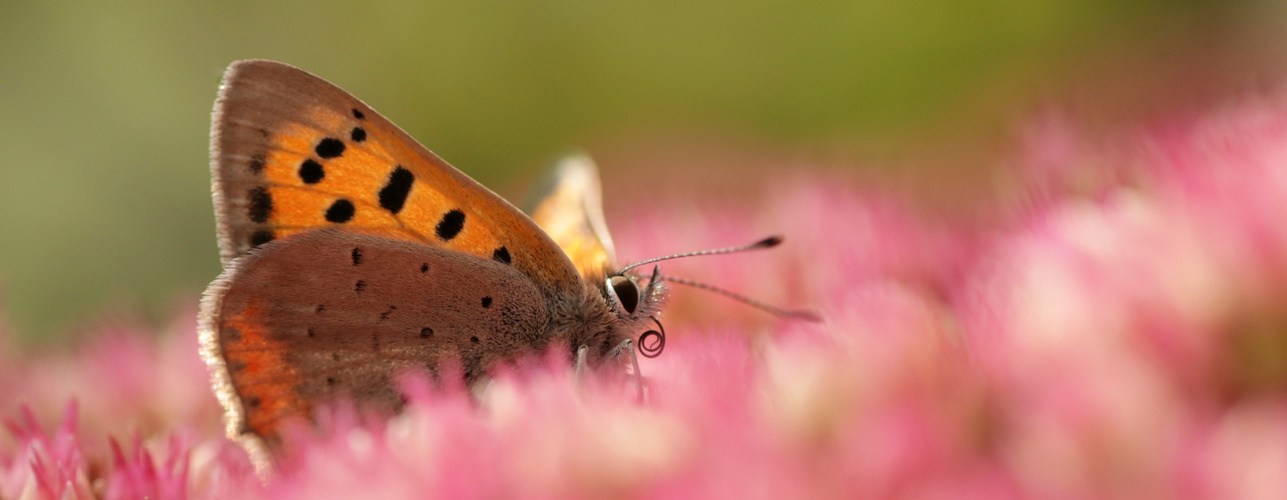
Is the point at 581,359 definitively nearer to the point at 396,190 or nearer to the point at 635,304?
the point at 635,304

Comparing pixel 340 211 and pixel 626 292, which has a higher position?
pixel 340 211

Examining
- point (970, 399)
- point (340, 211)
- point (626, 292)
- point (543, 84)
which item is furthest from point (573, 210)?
point (543, 84)

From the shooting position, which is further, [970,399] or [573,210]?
[573,210]

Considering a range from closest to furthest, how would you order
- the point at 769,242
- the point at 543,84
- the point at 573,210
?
1. the point at 769,242
2. the point at 573,210
3. the point at 543,84

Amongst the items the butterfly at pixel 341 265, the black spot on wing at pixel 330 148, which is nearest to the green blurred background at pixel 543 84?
the butterfly at pixel 341 265

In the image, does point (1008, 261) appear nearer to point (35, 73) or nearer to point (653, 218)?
point (653, 218)

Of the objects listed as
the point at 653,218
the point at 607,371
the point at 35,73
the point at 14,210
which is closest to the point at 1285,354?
the point at 607,371

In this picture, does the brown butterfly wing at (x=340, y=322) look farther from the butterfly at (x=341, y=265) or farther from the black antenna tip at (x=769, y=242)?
the black antenna tip at (x=769, y=242)
